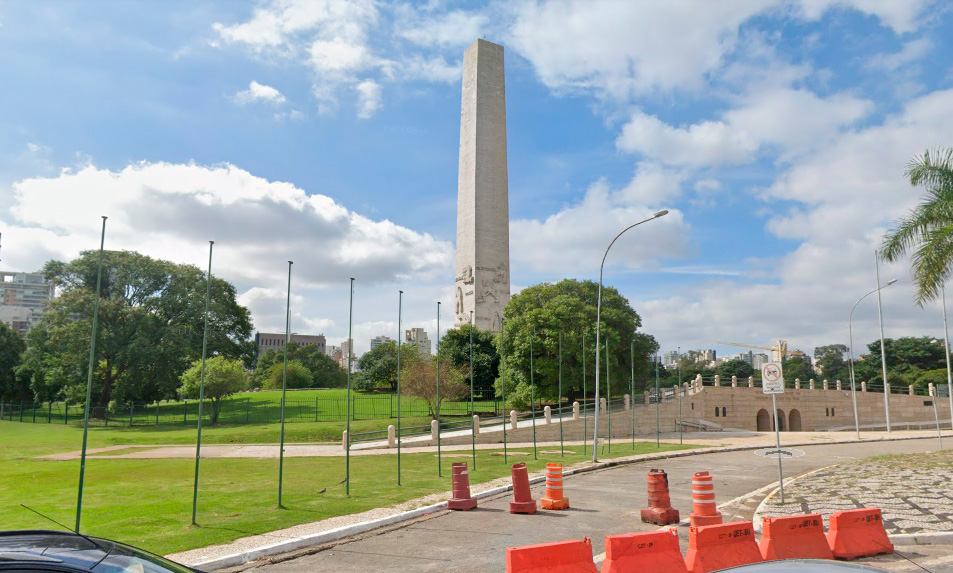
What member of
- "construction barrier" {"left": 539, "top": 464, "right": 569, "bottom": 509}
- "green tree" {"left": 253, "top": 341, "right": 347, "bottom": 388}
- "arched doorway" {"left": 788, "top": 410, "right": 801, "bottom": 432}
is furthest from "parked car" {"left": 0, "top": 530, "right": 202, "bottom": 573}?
"green tree" {"left": 253, "top": 341, "right": 347, "bottom": 388}

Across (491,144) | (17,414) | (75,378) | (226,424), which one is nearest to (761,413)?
(491,144)

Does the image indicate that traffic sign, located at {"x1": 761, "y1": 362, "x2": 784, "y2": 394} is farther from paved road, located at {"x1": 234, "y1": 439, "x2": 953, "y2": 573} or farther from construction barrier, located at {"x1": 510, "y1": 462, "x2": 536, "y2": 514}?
construction barrier, located at {"x1": 510, "y1": 462, "x2": 536, "y2": 514}

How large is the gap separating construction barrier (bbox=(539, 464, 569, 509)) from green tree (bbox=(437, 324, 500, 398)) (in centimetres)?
3655

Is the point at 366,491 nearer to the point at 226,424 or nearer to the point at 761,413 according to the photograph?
the point at 226,424

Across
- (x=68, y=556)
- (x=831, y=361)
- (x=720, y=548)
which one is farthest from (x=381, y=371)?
(x=831, y=361)

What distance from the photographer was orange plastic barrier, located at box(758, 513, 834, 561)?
8.63m

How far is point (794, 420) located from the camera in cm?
5566

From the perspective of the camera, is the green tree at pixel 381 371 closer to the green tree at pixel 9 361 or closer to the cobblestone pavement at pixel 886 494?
the green tree at pixel 9 361

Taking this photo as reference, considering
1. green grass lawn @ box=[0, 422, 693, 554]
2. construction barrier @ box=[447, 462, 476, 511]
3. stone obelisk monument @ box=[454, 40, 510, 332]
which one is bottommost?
green grass lawn @ box=[0, 422, 693, 554]

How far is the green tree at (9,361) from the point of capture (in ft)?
199

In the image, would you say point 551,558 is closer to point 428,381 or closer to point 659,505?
point 659,505

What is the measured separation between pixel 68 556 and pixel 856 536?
9.98 meters

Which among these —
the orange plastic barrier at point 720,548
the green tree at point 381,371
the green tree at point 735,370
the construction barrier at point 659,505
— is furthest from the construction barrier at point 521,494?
the green tree at point 735,370

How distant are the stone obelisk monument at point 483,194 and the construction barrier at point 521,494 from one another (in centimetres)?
4273
